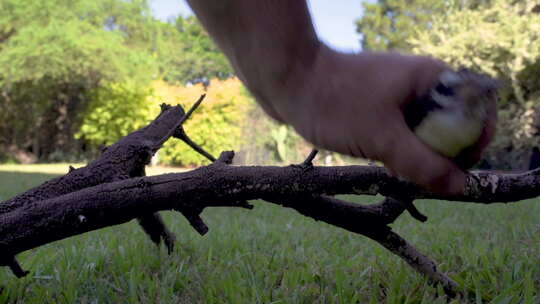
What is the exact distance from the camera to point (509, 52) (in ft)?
42.8

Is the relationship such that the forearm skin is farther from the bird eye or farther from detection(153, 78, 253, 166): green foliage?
detection(153, 78, 253, 166): green foliage

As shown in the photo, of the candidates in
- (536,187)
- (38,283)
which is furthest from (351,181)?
(38,283)

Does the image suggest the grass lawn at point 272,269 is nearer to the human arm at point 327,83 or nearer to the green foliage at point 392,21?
the human arm at point 327,83

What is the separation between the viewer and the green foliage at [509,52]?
12.7m

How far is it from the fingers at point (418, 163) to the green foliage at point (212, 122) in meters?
16.2

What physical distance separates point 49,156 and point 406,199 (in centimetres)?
2070

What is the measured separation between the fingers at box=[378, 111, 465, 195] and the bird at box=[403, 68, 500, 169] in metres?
0.02

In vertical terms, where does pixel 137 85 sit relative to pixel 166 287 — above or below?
above

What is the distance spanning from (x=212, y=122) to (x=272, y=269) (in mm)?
15277

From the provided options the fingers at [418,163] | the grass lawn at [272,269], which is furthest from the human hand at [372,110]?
the grass lawn at [272,269]

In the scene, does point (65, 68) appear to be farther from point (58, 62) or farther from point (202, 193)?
point (202, 193)

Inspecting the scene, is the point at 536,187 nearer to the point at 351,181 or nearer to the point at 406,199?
the point at 406,199

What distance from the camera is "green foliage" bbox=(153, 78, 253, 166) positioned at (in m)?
17.2

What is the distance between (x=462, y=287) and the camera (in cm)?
208
